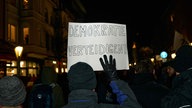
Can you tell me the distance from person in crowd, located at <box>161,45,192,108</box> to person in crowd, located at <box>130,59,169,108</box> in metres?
1.36

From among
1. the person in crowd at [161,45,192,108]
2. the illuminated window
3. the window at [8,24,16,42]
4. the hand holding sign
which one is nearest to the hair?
the person in crowd at [161,45,192,108]

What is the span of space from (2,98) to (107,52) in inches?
85.0

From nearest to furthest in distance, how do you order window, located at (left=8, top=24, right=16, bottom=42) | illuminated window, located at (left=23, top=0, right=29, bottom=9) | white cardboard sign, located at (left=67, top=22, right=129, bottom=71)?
white cardboard sign, located at (left=67, top=22, right=129, bottom=71) < window, located at (left=8, top=24, right=16, bottom=42) < illuminated window, located at (left=23, top=0, right=29, bottom=9)

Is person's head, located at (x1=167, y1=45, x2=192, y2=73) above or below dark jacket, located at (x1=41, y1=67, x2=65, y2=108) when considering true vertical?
above

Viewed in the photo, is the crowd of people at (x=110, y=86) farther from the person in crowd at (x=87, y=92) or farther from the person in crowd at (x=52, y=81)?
the person in crowd at (x=52, y=81)

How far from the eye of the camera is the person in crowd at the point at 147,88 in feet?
15.3

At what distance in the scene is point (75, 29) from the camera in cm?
530

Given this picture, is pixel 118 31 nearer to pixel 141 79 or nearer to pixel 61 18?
pixel 141 79

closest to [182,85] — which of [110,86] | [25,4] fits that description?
[110,86]

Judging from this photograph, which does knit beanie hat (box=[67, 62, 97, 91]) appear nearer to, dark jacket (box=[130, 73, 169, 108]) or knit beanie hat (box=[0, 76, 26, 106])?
knit beanie hat (box=[0, 76, 26, 106])

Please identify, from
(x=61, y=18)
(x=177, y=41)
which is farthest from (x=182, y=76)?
(x=61, y=18)

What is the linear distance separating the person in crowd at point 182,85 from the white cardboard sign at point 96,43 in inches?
64.7

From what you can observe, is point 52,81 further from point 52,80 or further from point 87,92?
point 87,92

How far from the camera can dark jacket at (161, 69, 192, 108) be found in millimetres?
2957
